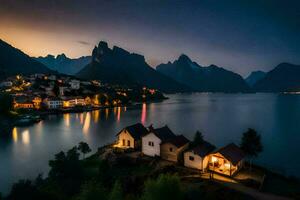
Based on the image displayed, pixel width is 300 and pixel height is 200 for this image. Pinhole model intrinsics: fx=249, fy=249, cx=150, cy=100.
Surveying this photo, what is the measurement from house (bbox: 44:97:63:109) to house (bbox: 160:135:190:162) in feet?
303

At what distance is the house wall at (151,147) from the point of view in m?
34.8

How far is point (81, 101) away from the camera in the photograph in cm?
13362

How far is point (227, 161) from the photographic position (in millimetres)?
28062

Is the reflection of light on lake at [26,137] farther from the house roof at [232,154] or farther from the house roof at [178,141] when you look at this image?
the house roof at [232,154]

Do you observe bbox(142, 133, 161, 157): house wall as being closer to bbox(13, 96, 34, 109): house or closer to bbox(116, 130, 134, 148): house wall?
bbox(116, 130, 134, 148): house wall

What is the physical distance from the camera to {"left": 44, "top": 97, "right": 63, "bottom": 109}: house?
374 feet

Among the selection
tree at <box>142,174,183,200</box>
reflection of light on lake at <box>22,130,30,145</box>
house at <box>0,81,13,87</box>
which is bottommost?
reflection of light on lake at <box>22,130,30,145</box>

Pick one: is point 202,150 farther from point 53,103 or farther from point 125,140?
point 53,103

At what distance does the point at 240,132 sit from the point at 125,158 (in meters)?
44.5

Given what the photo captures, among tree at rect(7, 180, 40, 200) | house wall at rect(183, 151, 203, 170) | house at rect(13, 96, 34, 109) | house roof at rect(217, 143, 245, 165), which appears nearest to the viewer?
tree at rect(7, 180, 40, 200)

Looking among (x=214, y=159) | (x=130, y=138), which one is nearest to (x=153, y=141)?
(x=130, y=138)

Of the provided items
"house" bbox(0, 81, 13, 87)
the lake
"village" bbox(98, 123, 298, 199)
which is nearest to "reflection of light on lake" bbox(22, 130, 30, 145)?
the lake

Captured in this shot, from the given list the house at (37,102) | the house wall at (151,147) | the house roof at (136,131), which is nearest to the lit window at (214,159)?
the house wall at (151,147)

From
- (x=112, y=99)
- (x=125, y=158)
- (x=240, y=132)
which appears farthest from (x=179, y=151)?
(x=112, y=99)
